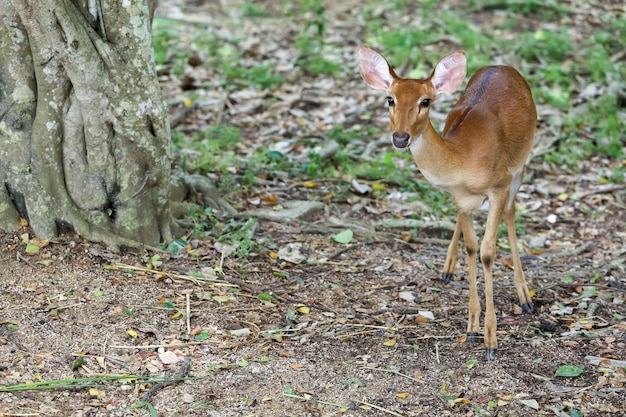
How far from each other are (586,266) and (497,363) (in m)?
1.87

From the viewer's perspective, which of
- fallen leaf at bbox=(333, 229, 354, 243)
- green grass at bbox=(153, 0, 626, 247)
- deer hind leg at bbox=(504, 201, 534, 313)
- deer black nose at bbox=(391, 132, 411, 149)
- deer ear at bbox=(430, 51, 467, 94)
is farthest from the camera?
green grass at bbox=(153, 0, 626, 247)

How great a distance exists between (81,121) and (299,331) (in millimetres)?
1869

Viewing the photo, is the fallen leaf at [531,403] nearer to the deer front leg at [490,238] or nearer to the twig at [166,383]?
the deer front leg at [490,238]

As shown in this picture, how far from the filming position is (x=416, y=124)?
4.66 m

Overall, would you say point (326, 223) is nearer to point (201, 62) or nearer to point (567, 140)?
point (567, 140)

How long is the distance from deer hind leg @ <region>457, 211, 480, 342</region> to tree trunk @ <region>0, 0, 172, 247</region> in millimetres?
1982

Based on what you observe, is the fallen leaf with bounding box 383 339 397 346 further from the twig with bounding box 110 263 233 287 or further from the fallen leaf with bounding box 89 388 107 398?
the fallen leaf with bounding box 89 388 107 398

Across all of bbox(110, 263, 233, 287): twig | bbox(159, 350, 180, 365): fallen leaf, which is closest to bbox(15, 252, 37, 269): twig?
bbox(110, 263, 233, 287): twig

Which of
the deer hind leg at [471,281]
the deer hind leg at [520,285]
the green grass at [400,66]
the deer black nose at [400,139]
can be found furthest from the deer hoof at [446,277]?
the deer black nose at [400,139]

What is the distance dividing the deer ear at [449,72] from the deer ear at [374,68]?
25 cm

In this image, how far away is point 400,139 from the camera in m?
4.52

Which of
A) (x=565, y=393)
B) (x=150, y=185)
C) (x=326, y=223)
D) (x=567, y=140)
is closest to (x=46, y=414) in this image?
(x=150, y=185)

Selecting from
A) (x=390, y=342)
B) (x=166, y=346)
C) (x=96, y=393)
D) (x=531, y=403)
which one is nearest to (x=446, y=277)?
(x=390, y=342)

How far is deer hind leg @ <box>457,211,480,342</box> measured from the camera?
16.8 ft
